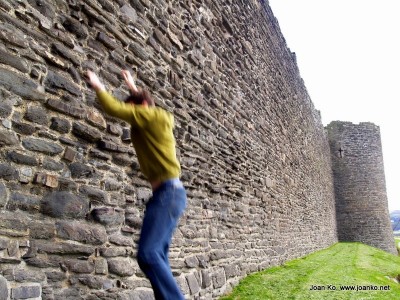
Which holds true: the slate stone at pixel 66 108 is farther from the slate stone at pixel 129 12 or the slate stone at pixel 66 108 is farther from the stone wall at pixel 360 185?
the stone wall at pixel 360 185

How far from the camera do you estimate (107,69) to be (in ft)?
14.0

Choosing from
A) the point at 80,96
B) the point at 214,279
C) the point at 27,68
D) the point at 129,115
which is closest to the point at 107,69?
the point at 80,96

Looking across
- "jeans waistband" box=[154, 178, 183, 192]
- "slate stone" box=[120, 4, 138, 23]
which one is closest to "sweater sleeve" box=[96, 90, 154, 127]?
"jeans waistband" box=[154, 178, 183, 192]

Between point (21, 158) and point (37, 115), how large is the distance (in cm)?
42

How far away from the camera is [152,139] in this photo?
2.94 m

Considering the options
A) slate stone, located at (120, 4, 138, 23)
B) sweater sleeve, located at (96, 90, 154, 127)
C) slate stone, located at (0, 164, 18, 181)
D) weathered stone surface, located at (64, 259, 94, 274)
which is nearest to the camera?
sweater sleeve, located at (96, 90, 154, 127)

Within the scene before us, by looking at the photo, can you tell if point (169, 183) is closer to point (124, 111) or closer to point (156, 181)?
point (156, 181)

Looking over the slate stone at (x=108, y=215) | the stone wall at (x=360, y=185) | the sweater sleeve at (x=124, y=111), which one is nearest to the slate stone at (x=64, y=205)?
the slate stone at (x=108, y=215)

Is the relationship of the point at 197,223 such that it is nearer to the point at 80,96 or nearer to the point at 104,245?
the point at 104,245

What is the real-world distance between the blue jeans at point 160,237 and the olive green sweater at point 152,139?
0.36 ft

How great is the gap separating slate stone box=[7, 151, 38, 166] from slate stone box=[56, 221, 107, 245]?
584 mm

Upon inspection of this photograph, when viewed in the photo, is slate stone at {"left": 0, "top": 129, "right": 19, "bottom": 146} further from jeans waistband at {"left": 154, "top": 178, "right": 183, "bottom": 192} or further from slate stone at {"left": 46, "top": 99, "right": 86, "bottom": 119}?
jeans waistband at {"left": 154, "top": 178, "right": 183, "bottom": 192}

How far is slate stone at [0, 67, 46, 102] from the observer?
3.12m

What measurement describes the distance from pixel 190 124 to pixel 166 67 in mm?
961
